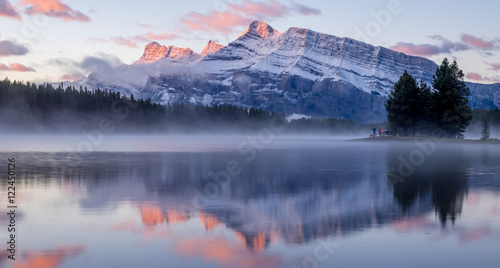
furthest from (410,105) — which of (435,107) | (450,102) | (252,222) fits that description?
(252,222)

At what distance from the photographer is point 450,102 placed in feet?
378

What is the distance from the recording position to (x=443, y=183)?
31.8 m

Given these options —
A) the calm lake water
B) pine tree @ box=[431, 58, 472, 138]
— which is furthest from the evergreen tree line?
the calm lake water

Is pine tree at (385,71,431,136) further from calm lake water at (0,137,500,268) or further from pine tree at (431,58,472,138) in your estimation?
calm lake water at (0,137,500,268)

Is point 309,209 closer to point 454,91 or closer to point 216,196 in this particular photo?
point 216,196

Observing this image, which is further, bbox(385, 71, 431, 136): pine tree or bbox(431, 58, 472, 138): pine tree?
bbox(385, 71, 431, 136): pine tree

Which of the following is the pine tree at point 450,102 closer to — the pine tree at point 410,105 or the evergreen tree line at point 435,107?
the evergreen tree line at point 435,107

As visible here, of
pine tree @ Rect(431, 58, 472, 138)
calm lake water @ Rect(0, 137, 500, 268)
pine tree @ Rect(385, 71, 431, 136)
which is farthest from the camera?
pine tree @ Rect(385, 71, 431, 136)

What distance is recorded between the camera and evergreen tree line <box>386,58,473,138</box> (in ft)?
375

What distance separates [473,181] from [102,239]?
25465 mm

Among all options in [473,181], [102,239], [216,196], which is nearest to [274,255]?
[102,239]

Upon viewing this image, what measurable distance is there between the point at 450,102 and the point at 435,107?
142 inches

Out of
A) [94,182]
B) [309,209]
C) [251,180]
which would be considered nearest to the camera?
[309,209]

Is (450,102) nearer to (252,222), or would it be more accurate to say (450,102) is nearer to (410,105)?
(410,105)
